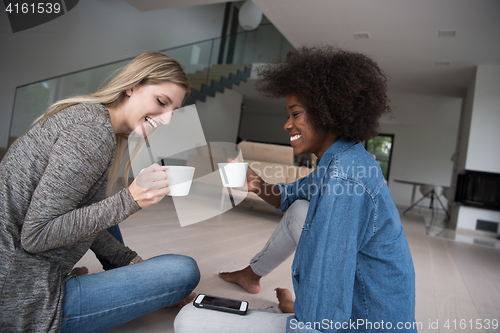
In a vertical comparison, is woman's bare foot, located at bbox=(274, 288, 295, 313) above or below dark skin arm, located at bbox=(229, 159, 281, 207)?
below

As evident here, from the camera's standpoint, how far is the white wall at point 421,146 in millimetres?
9720

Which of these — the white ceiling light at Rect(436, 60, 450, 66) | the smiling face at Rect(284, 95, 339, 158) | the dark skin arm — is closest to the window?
the white ceiling light at Rect(436, 60, 450, 66)

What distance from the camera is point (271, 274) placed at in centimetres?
177

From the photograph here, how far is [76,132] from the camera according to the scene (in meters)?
0.67

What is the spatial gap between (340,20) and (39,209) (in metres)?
4.63

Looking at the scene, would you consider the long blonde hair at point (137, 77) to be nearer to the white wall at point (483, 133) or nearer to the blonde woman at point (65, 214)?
the blonde woman at point (65, 214)

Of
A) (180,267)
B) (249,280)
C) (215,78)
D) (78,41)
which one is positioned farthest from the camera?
(215,78)

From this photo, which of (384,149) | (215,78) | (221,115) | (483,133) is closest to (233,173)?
(483,133)

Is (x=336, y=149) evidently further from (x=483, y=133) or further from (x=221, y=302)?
(x=483, y=133)

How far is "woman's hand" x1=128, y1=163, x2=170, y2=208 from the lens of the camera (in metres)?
0.63

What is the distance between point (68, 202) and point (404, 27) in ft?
15.8

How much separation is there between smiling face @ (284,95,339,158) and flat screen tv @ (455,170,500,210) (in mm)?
5412

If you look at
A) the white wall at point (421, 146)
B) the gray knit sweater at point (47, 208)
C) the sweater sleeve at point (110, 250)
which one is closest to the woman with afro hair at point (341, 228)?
the gray knit sweater at point (47, 208)

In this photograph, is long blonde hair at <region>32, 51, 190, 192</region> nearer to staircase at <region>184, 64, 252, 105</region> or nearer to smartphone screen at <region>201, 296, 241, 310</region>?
smartphone screen at <region>201, 296, 241, 310</region>
